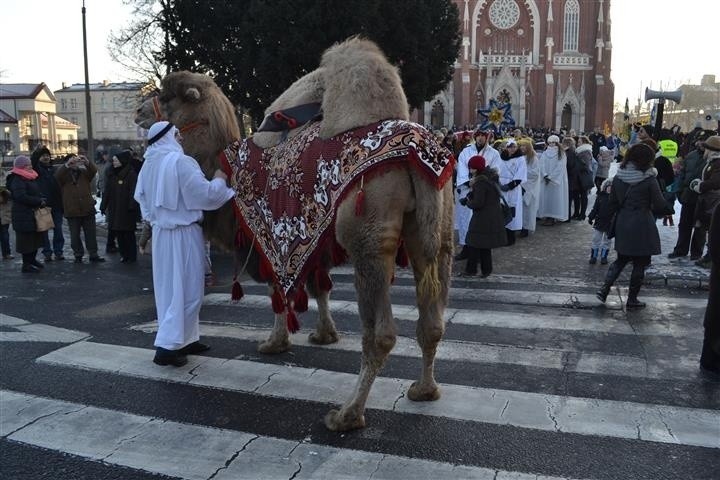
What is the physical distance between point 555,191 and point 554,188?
76 millimetres

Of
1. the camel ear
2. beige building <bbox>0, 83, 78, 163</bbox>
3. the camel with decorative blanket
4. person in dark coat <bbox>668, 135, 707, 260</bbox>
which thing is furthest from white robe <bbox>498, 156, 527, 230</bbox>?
beige building <bbox>0, 83, 78, 163</bbox>

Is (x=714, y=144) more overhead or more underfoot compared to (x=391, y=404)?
more overhead

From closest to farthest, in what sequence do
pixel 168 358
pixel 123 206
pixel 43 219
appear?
pixel 168 358 → pixel 43 219 → pixel 123 206

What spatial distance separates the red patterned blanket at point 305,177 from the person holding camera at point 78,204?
23.6 ft

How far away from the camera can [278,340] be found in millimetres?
5289

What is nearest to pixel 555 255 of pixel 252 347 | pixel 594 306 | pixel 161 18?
pixel 594 306

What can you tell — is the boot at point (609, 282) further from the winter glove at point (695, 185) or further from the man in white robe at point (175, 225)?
the man in white robe at point (175, 225)

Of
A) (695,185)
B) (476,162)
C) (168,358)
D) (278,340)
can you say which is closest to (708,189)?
(695,185)

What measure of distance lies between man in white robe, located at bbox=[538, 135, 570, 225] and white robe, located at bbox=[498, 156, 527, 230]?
2583 millimetres

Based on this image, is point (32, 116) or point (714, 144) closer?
point (714, 144)

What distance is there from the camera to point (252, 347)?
550 centimetres

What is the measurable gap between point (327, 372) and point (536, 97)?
60.3 m

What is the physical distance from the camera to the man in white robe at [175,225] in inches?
191

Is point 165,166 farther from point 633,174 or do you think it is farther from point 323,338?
point 633,174
